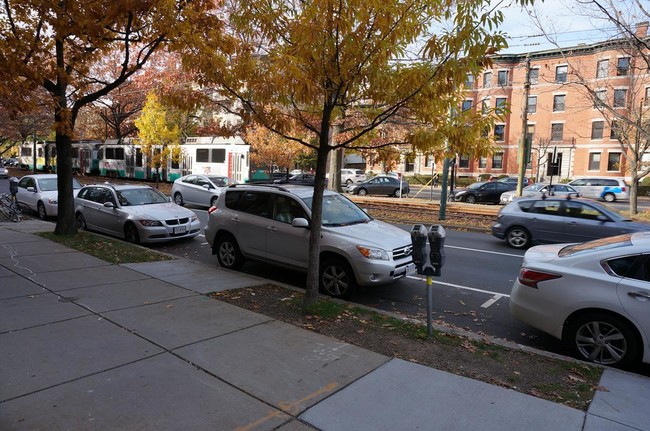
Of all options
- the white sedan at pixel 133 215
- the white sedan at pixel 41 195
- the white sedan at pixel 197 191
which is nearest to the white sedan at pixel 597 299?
the white sedan at pixel 133 215

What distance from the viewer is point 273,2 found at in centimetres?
587

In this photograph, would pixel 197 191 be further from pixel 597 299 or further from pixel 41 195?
pixel 597 299

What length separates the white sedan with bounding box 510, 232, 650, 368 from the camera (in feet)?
14.9

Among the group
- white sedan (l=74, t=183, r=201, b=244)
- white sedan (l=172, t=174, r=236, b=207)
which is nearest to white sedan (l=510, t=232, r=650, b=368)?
white sedan (l=74, t=183, r=201, b=244)

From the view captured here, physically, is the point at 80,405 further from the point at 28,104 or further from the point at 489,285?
the point at 28,104

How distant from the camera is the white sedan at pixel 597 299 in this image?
4.53 metres

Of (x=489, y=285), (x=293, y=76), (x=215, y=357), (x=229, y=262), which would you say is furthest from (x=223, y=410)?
(x=489, y=285)

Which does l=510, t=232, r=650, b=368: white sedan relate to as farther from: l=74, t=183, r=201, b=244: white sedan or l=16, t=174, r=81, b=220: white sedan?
l=16, t=174, r=81, b=220: white sedan

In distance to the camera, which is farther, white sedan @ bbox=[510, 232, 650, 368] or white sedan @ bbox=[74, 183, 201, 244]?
white sedan @ bbox=[74, 183, 201, 244]

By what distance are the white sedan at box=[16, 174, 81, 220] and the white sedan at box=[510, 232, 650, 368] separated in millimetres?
15258

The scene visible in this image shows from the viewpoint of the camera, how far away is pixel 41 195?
15.7 m

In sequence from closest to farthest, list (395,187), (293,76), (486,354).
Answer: (486,354) → (293,76) → (395,187)

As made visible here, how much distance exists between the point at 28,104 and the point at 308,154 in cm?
4565

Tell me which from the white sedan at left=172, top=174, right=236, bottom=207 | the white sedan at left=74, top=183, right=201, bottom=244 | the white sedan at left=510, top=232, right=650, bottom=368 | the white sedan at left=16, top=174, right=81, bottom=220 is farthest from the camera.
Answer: the white sedan at left=172, top=174, right=236, bottom=207
